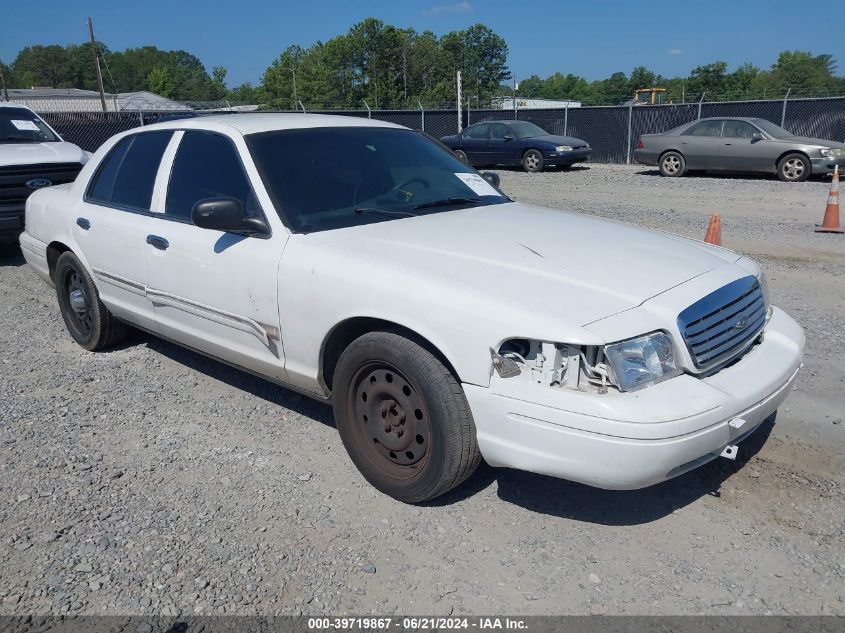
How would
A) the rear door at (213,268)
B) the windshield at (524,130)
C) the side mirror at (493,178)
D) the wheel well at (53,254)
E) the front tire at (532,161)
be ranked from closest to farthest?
1. the rear door at (213,268)
2. the side mirror at (493,178)
3. the wheel well at (53,254)
4. the front tire at (532,161)
5. the windshield at (524,130)

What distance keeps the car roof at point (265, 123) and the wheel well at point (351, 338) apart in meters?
1.39

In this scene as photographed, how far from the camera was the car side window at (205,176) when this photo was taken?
401 cm

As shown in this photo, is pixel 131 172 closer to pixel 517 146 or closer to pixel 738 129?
pixel 738 129

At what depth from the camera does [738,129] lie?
16594 mm

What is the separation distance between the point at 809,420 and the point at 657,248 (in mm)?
1395

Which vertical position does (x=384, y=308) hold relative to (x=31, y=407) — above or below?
above

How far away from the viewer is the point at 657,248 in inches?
144

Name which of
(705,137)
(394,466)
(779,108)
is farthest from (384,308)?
(779,108)

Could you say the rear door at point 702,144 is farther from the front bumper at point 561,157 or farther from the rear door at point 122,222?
the rear door at point 122,222

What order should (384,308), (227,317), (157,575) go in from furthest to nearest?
(227,317), (384,308), (157,575)

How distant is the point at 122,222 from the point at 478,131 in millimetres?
16846

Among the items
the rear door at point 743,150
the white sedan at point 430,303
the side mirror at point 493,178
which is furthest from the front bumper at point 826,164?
the white sedan at point 430,303

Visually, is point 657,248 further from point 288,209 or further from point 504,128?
point 504,128

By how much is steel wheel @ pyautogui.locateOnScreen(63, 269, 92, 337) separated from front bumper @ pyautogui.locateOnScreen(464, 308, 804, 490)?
3.62m
